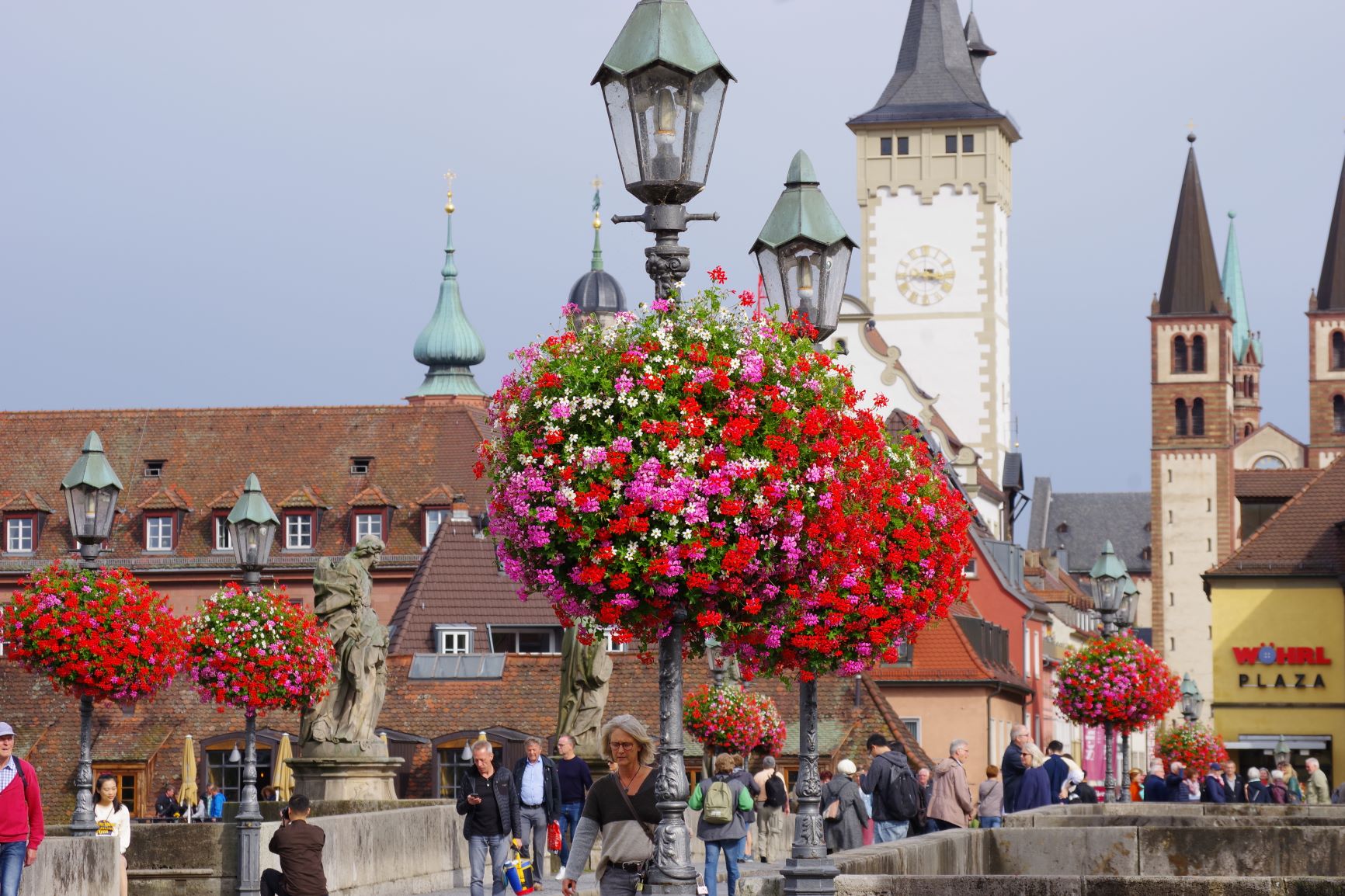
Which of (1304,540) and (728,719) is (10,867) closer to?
(728,719)

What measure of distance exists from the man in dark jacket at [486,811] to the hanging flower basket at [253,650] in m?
10.7

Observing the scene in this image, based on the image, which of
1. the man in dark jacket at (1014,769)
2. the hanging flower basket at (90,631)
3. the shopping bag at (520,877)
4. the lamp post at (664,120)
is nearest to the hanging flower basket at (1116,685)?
the man in dark jacket at (1014,769)

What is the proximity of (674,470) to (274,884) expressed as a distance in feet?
15.2

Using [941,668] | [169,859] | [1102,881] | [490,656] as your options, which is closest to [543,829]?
[169,859]

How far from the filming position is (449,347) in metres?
95.9

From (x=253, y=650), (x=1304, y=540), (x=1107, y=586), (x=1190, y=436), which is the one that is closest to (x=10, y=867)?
(x=253, y=650)

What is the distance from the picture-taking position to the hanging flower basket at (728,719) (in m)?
38.2

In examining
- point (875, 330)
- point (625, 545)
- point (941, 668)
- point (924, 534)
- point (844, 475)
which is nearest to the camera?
point (625, 545)

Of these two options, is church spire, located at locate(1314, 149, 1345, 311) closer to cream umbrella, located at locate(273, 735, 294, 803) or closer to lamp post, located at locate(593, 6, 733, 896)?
cream umbrella, located at locate(273, 735, 294, 803)

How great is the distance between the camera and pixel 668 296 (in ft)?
40.5

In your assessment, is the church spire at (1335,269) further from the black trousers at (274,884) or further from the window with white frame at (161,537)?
the black trousers at (274,884)

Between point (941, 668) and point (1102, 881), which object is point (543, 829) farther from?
point (941, 668)

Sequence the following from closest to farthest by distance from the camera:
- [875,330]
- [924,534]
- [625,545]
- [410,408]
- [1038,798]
Answer: [625,545] → [924,534] → [1038,798] → [410,408] → [875,330]

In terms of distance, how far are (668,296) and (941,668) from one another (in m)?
49.0
